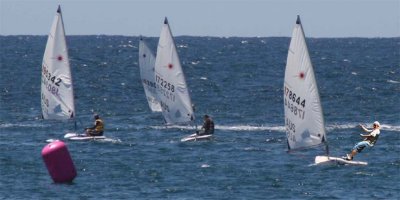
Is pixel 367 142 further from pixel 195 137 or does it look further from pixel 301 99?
pixel 195 137

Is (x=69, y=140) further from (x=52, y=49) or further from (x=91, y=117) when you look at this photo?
(x=91, y=117)

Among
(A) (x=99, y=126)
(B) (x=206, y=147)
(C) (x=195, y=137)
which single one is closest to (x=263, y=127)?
(C) (x=195, y=137)

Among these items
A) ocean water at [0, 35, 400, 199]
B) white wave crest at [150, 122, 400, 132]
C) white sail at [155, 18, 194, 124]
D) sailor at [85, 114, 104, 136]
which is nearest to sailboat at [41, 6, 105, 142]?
sailor at [85, 114, 104, 136]

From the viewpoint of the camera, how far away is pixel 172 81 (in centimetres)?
6247

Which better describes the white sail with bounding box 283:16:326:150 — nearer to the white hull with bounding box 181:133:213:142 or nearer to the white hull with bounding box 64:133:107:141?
the white hull with bounding box 181:133:213:142

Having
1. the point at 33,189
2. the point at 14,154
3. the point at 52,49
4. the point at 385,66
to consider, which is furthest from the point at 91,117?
the point at 385,66

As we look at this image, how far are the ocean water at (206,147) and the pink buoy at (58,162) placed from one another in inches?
20.5

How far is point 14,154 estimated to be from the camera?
53.2m

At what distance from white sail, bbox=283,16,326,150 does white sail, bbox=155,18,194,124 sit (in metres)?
14.2

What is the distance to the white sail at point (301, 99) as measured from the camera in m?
46.8

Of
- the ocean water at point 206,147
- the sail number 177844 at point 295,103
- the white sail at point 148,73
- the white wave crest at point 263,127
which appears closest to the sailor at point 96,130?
the ocean water at point 206,147

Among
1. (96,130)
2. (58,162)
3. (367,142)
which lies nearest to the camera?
(58,162)

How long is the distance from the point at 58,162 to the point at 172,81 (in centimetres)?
2008

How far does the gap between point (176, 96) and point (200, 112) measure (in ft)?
47.5
